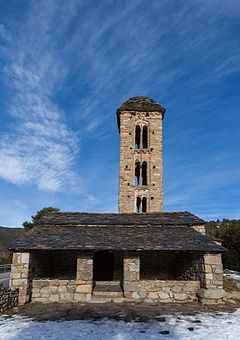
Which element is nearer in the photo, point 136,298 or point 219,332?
point 219,332

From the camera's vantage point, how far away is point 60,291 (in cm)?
945

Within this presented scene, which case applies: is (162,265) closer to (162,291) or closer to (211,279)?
(162,291)

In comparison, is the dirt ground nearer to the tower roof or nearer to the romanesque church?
the romanesque church

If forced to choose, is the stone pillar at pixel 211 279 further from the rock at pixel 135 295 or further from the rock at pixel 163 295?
the rock at pixel 135 295

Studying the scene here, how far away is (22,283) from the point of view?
9195mm

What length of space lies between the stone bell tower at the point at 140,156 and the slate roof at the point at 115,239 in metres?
10.4

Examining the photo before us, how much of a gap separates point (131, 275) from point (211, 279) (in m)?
2.92

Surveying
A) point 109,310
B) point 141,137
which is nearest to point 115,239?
point 109,310

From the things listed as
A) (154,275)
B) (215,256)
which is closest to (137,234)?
(154,275)

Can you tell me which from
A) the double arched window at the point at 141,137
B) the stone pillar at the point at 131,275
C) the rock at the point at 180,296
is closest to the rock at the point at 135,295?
the stone pillar at the point at 131,275

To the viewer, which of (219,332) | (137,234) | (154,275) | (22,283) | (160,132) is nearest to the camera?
(219,332)

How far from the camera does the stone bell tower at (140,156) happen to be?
23578 mm

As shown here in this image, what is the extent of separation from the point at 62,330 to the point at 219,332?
364 centimetres

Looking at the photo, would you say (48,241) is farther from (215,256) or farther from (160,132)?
(160,132)
